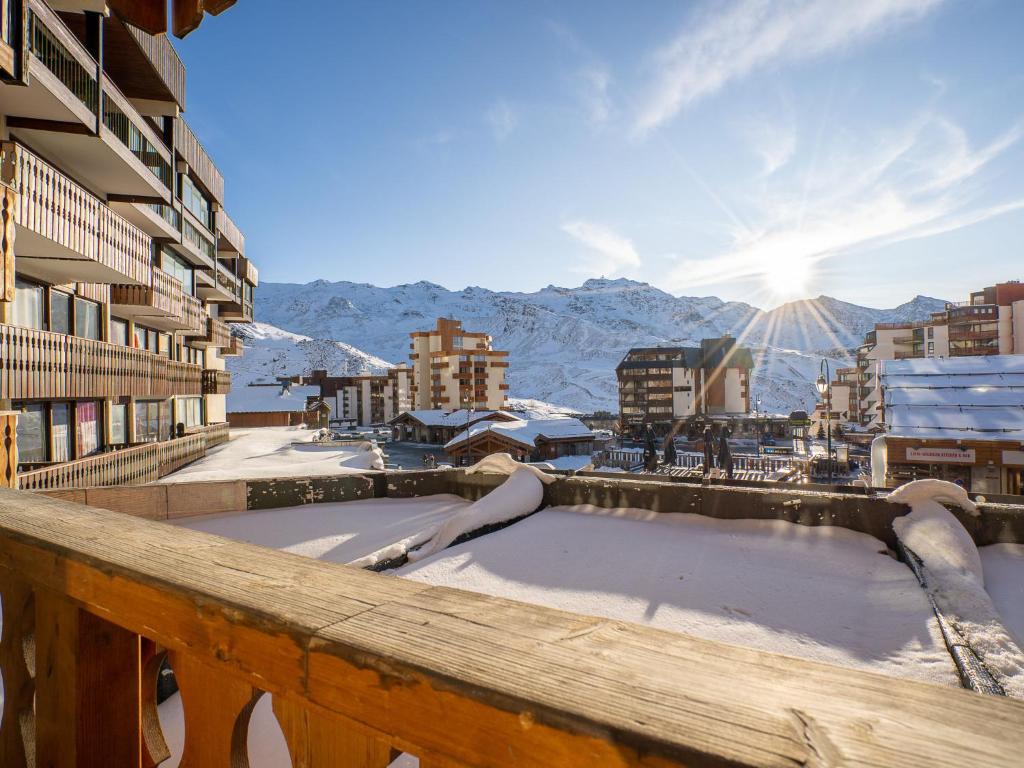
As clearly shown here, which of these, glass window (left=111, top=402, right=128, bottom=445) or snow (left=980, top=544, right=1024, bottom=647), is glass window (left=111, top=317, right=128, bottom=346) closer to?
glass window (left=111, top=402, right=128, bottom=445)

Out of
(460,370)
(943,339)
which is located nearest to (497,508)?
(460,370)

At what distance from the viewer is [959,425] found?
17938mm

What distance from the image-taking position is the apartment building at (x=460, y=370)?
58.9m

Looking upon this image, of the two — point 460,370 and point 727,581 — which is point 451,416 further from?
point 727,581

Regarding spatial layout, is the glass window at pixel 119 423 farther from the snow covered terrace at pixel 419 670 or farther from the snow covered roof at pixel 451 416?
the snow covered roof at pixel 451 416

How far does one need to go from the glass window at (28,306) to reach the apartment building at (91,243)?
4 centimetres

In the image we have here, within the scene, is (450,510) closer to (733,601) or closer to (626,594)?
(626,594)

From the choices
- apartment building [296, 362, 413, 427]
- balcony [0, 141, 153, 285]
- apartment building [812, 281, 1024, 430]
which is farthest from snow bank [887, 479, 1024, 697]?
apartment building [296, 362, 413, 427]

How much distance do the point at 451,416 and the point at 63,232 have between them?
44.9m

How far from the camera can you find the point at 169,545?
54.5 inches

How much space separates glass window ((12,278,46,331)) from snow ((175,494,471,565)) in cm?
837

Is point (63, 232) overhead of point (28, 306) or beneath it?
overhead

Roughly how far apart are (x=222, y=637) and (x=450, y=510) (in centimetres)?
563

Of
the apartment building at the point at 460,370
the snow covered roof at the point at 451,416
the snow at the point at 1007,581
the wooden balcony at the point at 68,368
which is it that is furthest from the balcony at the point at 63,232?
the apartment building at the point at 460,370
